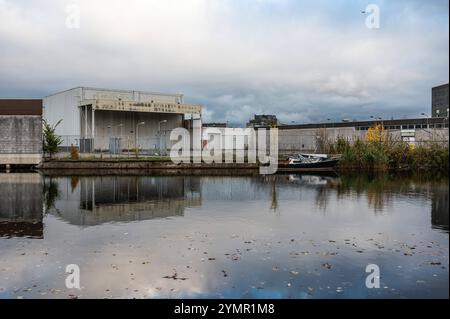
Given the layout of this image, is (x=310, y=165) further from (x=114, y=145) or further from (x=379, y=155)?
(x=114, y=145)

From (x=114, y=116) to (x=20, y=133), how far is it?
1361 centimetres

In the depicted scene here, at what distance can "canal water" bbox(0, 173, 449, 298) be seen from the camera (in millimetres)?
7988

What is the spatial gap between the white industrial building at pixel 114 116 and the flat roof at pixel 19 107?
201 inches

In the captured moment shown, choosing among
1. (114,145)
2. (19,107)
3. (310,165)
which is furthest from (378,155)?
(19,107)

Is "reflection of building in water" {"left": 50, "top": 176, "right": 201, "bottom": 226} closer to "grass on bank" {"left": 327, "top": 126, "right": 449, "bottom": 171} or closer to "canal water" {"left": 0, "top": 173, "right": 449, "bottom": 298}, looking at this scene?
"canal water" {"left": 0, "top": 173, "right": 449, "bottom": 298}

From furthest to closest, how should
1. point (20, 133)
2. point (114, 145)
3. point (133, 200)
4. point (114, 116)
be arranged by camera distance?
point (114, 116) → point (114, 145) → point (20, 133) → point (133, 200)

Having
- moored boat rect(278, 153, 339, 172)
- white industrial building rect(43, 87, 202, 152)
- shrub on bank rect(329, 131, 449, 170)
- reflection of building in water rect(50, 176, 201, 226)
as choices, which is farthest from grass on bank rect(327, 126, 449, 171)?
reflection of building in water rect(50, 176, 201, 226)

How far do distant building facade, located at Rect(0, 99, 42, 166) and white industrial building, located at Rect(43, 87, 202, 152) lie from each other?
518 cm

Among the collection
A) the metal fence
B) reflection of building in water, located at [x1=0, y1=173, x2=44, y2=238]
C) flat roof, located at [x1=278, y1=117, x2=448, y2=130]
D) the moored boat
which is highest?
flat roof, located at [x1=278, y1=117, x2=448, y2=130]

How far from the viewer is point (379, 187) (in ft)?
87.2

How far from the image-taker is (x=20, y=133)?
157 feet

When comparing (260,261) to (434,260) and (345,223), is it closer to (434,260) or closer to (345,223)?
(434,260)
